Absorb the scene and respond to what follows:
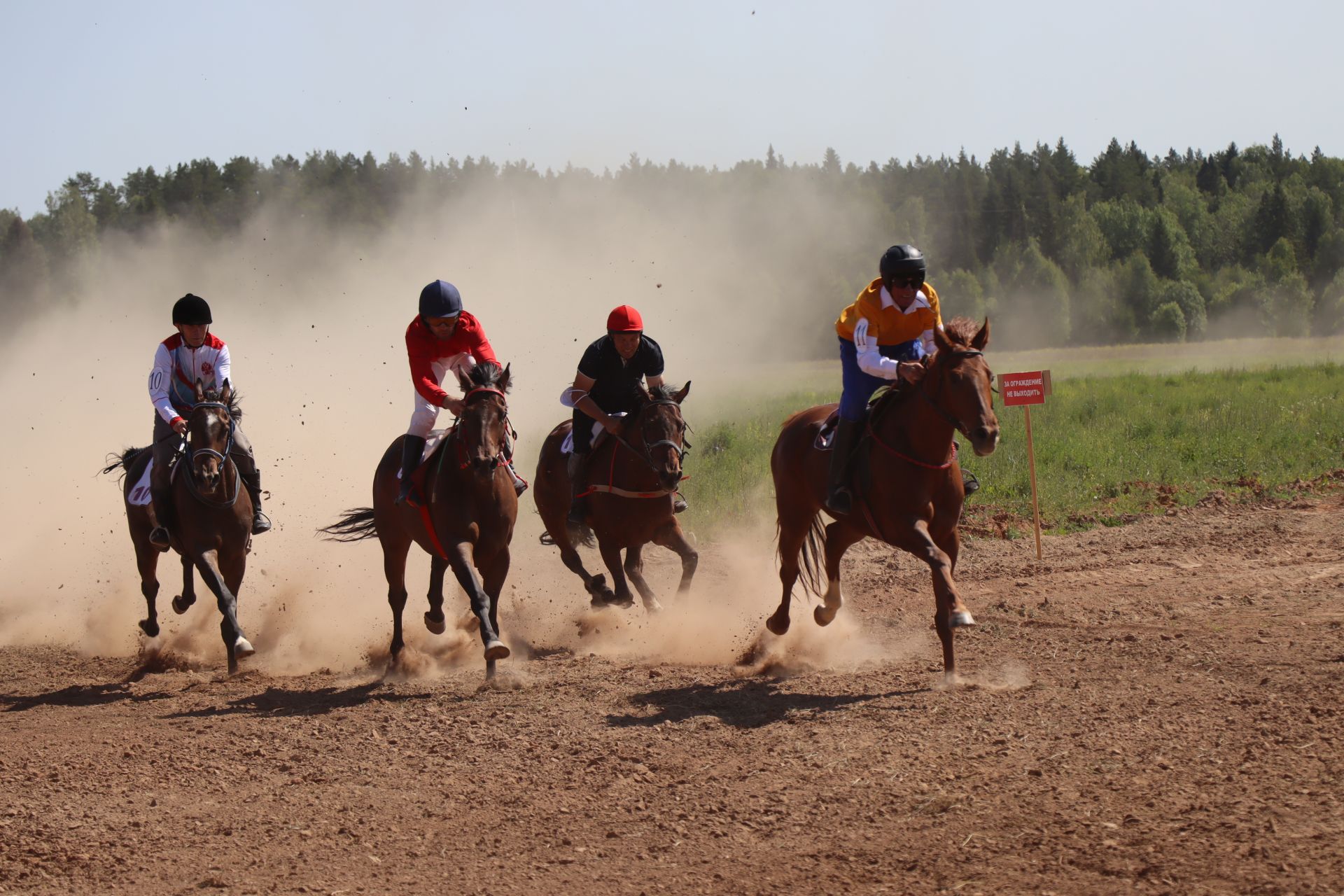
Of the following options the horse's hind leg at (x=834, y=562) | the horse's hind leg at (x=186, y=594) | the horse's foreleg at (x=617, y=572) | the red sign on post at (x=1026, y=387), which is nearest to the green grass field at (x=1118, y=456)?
the red sign on post at (x=1026, y=387)

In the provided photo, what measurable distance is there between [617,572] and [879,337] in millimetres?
3638

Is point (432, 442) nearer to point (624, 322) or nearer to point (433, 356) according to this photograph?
point (433, 356)

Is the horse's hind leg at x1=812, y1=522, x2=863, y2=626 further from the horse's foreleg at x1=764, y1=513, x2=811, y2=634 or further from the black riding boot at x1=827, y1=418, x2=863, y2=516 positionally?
the black riding boot at x1=827, y1=418, x2=863, y2=516

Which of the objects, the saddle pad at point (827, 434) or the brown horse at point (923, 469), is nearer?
the brown horse at point (923, 469)

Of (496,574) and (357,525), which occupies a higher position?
(357,525)

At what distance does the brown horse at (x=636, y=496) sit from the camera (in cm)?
1057

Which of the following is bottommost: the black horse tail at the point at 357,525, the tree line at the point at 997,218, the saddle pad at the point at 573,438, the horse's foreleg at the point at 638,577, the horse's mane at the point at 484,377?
the horse's foreleg at the point at 638,577

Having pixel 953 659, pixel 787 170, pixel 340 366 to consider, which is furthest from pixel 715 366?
pixel 953 659

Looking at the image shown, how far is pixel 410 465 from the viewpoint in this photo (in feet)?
33.1

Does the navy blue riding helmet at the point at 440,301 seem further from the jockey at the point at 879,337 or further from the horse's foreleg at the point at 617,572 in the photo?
the jockey at the point at 879,337

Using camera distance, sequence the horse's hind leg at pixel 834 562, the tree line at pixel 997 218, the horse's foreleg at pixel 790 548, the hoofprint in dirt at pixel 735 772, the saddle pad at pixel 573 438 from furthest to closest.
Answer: the tree line at pixel 997 218 → the saddle pad at pixel 573 438 → the horse's foreleg at pixel 790 548 → the horse's hind leg at pixel 834 562 → the hoofprint in dirt at pixel 735 772

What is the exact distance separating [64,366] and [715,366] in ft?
84.4

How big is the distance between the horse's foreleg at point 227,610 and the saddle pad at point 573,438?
3488 millimetres

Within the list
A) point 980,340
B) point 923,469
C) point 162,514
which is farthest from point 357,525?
point 980,340
